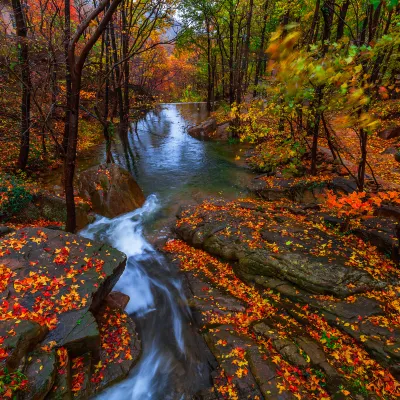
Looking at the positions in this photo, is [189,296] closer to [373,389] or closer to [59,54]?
[373,389]

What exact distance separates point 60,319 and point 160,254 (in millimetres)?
4606

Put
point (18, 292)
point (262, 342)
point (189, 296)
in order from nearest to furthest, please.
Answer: point (18, 292) < point (262, 342) < point (189, 296)

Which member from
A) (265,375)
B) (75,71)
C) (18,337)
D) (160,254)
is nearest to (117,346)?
(18,337)

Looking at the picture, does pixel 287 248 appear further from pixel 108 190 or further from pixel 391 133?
pixel 391 133

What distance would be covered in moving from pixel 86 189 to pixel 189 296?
7.23 m

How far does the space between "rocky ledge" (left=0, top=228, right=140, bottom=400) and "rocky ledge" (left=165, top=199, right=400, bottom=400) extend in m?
2.13

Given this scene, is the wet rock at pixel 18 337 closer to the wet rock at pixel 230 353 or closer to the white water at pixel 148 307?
the white water at pixel 148 307

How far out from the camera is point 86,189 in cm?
1130

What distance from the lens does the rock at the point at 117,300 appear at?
20.4 feet

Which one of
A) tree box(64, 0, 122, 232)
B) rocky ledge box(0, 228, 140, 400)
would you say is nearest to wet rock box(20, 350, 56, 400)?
rocky ledge box(0, 228, 140, 400)

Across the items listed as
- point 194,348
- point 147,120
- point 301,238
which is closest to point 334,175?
point 301,238

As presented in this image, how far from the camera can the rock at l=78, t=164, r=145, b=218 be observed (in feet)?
36.4

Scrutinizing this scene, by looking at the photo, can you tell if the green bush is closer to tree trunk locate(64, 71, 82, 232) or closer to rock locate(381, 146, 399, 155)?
tree trunk locate(64, 71, 82, 232)

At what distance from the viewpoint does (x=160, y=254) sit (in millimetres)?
9102
